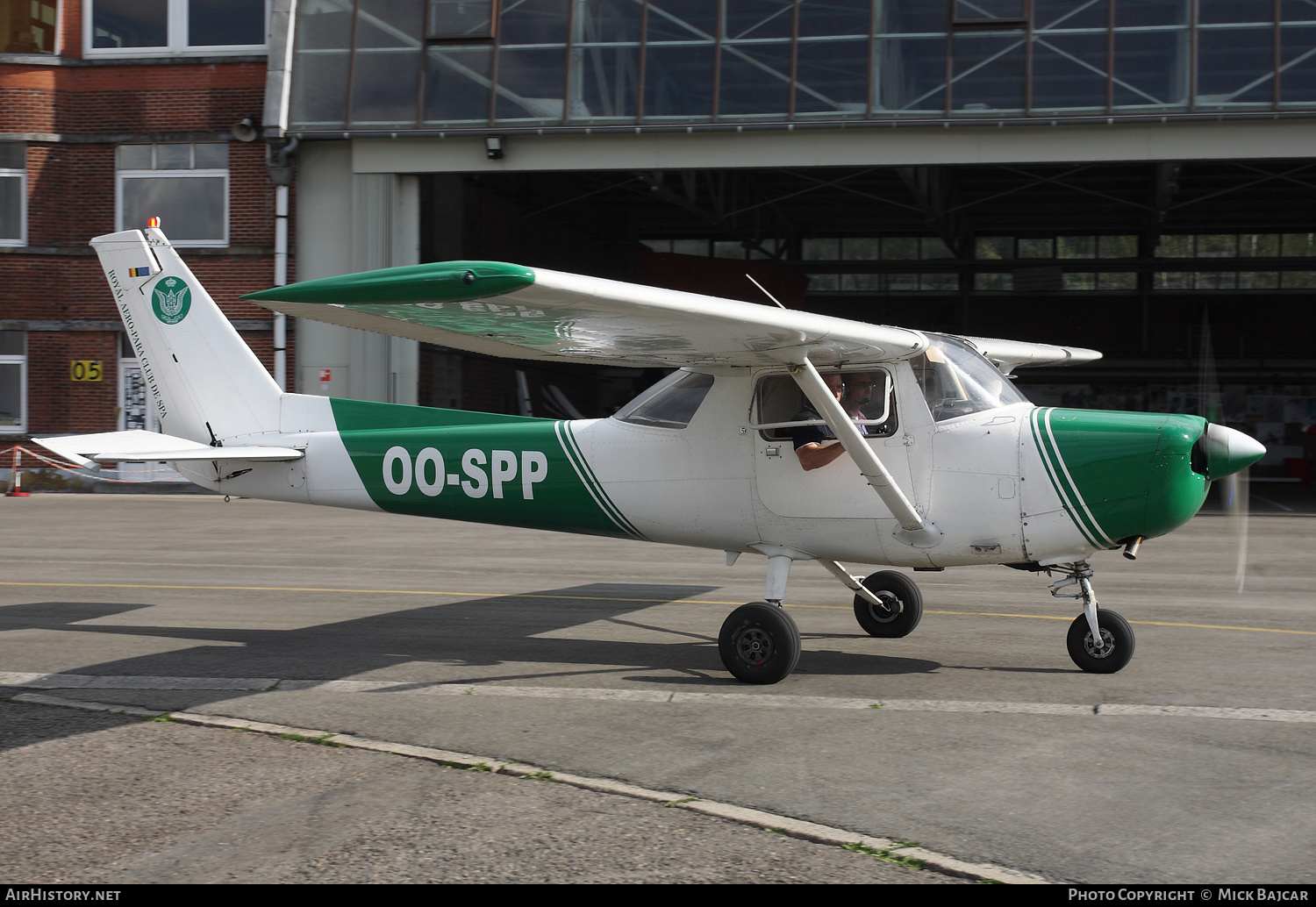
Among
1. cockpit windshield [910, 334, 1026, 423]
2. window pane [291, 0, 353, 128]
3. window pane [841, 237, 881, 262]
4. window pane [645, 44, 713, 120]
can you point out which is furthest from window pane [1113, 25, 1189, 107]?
window pane [841, 237, 881, 262]

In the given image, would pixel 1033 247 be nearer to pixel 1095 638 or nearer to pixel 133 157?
pixel 133 157

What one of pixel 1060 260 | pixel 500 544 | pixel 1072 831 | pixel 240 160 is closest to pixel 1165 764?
pixel 1072 831

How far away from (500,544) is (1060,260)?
91.1 feet

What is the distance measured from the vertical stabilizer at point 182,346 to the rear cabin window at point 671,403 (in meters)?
3.16

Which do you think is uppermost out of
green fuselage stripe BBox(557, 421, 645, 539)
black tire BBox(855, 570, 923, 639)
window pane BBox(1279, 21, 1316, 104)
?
window pane BBox(1279, 21, 1316, 104)

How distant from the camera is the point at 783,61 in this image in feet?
68.8

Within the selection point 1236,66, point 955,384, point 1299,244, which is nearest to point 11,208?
point 955,384

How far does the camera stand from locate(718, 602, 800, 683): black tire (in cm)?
661

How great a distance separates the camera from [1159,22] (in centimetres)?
1967

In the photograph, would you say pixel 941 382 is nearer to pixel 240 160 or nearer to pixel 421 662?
pixel 421 662

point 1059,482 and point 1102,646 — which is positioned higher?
point 1059,482

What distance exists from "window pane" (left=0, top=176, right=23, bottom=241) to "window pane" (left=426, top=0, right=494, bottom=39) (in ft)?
31.6

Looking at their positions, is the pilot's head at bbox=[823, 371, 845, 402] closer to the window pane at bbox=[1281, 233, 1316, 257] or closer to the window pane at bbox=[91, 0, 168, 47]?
the window pane at bbox=[91, 0, 168, 47]

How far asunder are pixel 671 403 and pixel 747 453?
692 mm
